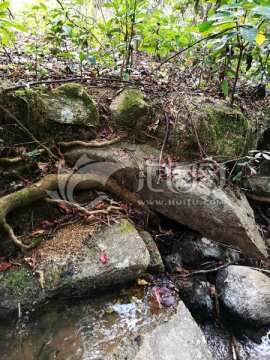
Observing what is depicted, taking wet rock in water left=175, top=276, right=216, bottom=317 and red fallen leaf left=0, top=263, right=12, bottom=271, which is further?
wet rock in water left=175, top=276, right=216, bottom=317

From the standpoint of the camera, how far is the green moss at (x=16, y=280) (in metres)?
2.79

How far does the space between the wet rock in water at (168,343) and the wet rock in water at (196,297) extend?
0.53 m

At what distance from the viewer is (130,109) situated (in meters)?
3.95

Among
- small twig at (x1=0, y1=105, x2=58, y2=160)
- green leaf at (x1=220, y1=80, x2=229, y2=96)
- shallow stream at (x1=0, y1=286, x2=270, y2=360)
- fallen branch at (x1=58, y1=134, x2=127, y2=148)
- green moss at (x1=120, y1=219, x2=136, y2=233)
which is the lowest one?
shallow stream at (x1=0, y1=286, x2=270, y2=360)

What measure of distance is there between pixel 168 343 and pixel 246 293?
1.30 m

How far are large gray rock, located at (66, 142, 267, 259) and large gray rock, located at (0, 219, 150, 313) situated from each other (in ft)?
2.93

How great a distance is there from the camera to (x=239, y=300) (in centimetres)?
323

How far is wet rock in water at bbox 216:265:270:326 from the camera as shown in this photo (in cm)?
316

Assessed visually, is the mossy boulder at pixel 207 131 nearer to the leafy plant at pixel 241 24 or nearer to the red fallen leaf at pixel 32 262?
the leafy plant at pixel 241 24

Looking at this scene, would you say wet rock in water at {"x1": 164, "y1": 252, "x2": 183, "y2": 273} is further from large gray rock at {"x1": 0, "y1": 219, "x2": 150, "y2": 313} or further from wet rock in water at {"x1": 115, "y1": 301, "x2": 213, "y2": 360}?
wet rock in water at {"x1": 115, "y1": 301, "x2": 213, "y2": 360}

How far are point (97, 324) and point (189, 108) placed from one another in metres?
3.46

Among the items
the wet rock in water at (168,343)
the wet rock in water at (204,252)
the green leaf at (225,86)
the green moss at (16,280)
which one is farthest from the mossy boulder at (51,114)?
the wet rock in water at (168,343)

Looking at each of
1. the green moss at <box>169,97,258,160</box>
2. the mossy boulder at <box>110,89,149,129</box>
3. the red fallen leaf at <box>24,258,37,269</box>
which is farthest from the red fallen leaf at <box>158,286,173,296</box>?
the mossy boulder at <box>110,89,149,129</box>

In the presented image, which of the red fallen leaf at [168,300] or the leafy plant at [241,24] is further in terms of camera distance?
the red fallen leaf at [168,300]
